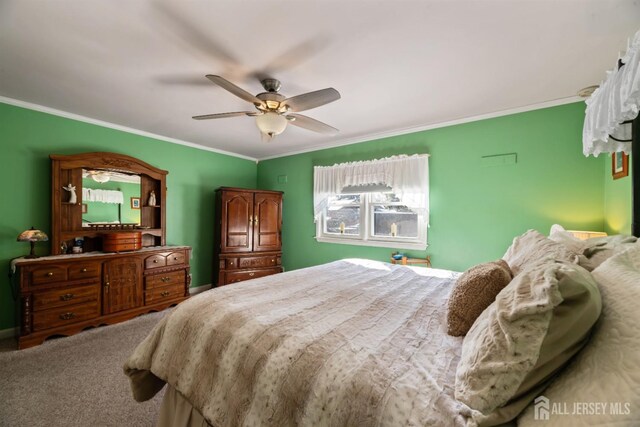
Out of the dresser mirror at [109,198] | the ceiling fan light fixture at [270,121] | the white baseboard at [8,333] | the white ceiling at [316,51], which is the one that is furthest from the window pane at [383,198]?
the white baseboard at [8,333]

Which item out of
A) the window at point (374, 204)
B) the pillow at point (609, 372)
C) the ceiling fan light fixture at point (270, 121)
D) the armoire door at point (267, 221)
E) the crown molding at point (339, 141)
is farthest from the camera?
the armoire door at point (267, 221)

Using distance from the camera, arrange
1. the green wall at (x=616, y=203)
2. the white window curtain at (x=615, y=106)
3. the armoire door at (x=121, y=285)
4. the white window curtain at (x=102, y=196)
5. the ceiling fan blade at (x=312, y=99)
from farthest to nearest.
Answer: the white window curtain at (x=102, y=196) < the armoire door at (x=121, y=285) < the green wall at (x=616, y=203) < the ceiling fan blade at (x=312, y=99) < the white window curtain at (x=615, y=106)

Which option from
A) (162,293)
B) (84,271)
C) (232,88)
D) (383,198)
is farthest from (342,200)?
(84,271)

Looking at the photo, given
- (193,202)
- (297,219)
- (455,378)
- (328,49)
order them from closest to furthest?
(455,378)
(328,49)
(193,202)
(297,219)

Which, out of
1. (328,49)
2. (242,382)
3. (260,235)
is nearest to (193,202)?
(260,235)

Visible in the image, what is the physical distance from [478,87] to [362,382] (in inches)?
103

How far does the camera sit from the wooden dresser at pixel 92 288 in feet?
7.85

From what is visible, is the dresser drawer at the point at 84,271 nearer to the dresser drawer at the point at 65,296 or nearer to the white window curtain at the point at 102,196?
the dresser drawer at the point at 65,296

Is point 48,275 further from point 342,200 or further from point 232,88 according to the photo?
point 342,200

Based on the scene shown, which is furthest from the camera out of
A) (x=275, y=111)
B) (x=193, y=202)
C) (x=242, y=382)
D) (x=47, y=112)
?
(x=193, y=202)

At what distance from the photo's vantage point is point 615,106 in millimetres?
1183

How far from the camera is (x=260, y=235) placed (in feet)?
13.9

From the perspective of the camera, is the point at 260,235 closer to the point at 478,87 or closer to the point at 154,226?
the point at 154,226

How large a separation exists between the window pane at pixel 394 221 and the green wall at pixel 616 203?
174 centimetres
